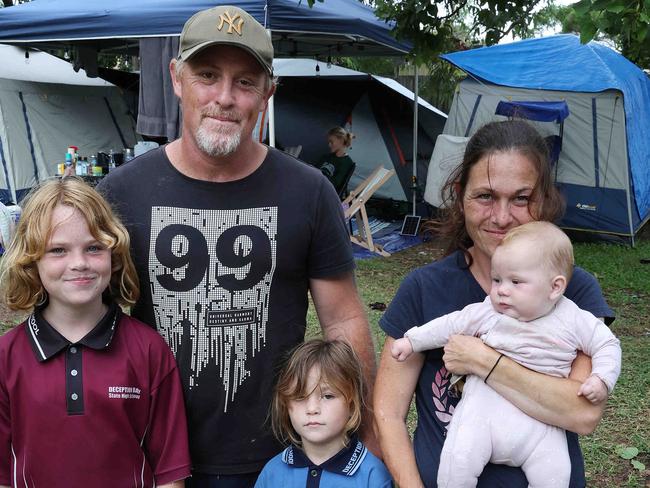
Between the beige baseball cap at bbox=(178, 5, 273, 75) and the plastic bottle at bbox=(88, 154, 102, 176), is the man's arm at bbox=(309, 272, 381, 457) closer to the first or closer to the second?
the beige baseball cap at bbox=(178, 5, 273, 75)

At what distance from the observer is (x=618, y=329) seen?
6359 millimetres

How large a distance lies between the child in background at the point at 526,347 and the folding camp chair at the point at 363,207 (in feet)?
23.4

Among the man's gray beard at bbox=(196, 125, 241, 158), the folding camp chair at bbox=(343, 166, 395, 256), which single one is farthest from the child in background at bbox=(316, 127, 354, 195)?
the man's gray beard at bbox=(196, 125, 241, 158)

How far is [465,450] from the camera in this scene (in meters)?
1.75

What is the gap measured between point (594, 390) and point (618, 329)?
5090mm

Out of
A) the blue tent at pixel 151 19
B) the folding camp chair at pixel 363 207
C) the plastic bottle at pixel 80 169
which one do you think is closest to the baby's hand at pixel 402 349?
the blue tent at pixel 151 19

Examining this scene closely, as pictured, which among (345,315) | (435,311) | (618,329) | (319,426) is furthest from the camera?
(618,329)

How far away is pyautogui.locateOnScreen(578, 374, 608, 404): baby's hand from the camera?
169cm

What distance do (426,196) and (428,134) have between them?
86.3 inches

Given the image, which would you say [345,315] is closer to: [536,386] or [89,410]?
[536,386]

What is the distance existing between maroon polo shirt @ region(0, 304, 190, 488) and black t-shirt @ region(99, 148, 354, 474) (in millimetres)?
103

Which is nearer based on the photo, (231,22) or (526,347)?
(526,347)

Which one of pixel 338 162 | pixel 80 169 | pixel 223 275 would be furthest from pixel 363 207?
pixel 223 275

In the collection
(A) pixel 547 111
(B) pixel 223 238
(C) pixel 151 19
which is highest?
(C) pixel 151 19
